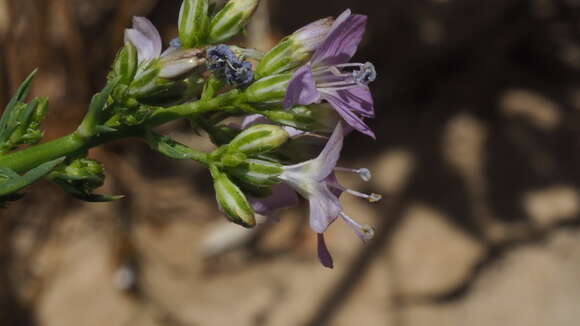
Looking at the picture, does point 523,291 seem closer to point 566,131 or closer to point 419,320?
point 419,320

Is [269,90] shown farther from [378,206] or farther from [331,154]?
[378,206]

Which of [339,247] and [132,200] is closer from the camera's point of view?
[132,200]

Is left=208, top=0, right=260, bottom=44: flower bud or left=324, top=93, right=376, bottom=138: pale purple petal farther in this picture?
left=208, top=0, right=260, bottom=44: flower bud

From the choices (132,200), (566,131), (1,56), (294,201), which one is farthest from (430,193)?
(294,201)

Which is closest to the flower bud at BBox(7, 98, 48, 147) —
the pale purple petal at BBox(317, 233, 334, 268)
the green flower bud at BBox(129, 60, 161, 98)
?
the green flower bud at BBox(129, 60, 161, 98)

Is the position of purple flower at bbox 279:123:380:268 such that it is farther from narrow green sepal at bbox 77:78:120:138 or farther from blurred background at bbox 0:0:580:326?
blurred background at bbox 0:0:580:326

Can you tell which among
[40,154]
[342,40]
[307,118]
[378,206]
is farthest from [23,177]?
[378,206]

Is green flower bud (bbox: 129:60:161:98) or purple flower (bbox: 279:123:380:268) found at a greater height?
green flower bud (bbox: 129:60:161:98)
